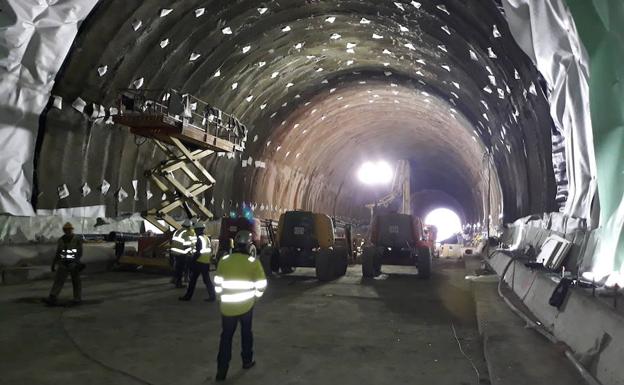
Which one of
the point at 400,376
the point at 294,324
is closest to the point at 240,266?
the point at 400,376

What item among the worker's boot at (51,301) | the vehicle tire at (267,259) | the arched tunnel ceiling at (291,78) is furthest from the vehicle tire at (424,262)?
the worker's boot at (51,301)

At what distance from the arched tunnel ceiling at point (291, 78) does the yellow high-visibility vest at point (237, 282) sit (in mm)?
7019

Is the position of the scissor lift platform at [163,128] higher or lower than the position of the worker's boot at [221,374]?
higher

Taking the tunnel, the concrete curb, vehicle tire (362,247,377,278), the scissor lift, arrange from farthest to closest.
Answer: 1. vehicle tire (362,247,377,278)
2. the scissor lift
3. the tunnel
4. the concrete curb

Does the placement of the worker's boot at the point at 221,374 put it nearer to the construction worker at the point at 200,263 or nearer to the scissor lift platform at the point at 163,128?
the construction worker at the point at 200,263

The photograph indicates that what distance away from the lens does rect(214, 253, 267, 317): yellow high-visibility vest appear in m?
6.00

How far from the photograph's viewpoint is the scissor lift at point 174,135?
47.1 ft

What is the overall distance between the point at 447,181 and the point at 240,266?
37815mm

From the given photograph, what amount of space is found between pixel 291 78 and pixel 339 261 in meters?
8.27

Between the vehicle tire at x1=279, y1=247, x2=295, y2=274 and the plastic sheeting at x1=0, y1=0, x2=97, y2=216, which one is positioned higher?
the plastic sheeting at x1=0, y1=0, x2=97, y2=216

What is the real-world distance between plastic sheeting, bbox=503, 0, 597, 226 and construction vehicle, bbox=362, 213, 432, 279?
9123 millimetres

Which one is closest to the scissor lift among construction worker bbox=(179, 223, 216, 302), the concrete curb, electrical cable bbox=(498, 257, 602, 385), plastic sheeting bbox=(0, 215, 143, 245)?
plastic sheeting bbox=(0, 215, 143, 245)

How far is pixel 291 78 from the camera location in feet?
70.1

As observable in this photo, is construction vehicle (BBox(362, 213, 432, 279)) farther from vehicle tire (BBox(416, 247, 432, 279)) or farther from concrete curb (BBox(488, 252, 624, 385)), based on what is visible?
concrete curb (BBox(488, 252, 624, 385))
